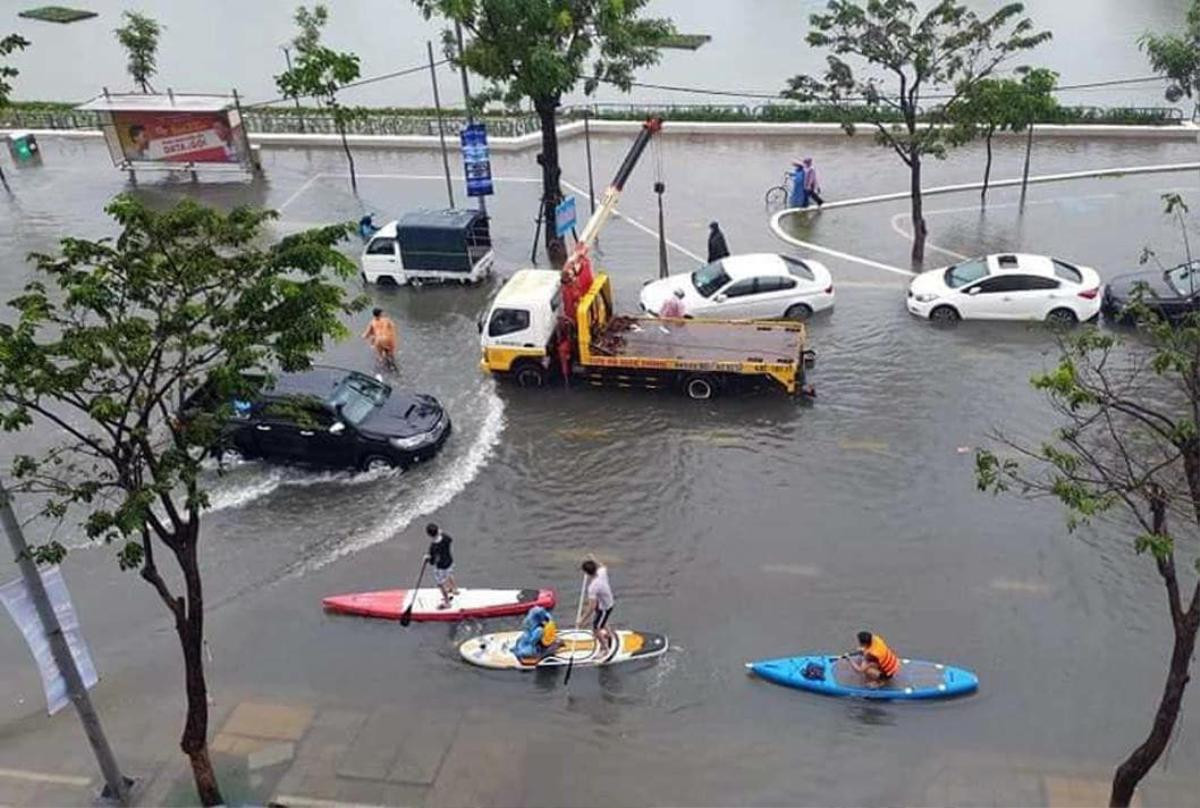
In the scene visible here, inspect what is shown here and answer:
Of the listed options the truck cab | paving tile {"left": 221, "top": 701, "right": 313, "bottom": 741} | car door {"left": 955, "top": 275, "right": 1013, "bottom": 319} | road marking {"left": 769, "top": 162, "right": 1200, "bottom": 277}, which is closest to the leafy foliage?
the truck cab

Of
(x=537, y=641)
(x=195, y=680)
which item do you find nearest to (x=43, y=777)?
(x=195, y=680)

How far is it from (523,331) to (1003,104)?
12.3 metres


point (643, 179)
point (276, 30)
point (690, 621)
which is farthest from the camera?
point (276, 30)

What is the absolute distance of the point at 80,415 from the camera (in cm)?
2047

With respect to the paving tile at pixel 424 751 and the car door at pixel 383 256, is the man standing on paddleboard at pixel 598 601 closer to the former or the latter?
the paving tile at pixel 424 751

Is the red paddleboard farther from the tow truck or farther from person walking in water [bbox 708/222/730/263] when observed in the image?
person walking in water [bbox 708/222/730/263]

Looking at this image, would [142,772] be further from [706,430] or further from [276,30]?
[276,30]

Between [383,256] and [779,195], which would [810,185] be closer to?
[779,195]

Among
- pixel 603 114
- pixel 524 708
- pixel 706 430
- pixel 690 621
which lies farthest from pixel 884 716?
pixel 603 114

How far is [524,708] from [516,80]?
15688 mm

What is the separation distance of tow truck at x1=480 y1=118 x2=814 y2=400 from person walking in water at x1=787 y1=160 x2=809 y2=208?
32.0 feet

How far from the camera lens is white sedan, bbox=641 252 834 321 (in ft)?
73.4

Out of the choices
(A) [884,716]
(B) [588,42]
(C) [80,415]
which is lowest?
(A) [884,716]

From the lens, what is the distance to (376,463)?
18.2 m
